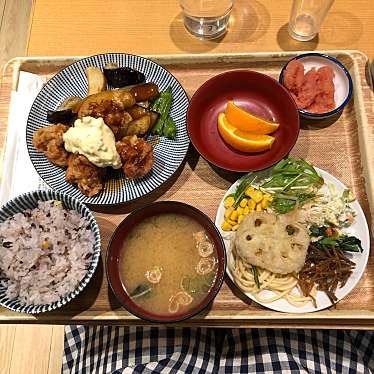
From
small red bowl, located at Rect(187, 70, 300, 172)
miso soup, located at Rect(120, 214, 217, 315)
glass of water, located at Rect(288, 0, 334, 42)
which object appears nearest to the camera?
miso soup, located at Rect(120, 214, 217, 315)

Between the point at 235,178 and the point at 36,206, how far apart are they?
90cm

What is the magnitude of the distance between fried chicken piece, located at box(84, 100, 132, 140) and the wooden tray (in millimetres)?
348

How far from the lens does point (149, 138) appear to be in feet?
6.94

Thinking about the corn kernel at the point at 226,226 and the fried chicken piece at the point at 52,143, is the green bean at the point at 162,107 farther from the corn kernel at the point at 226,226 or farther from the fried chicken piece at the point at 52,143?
the corn kernel at the point at 226,226

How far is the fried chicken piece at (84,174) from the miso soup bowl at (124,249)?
0.25 m

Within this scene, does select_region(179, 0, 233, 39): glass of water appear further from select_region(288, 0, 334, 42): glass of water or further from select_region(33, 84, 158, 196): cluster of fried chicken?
select_region(33, 84, 158, 196): cluster of fried chicken

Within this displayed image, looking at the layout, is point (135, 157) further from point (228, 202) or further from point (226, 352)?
point (226, 352)

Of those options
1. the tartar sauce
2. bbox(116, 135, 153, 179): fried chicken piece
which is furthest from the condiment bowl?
the tartar sauce

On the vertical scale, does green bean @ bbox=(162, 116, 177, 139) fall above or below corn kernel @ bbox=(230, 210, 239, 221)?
above

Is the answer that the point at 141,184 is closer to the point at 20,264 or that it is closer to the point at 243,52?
the point at 20,264

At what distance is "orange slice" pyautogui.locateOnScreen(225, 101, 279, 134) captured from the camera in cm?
200

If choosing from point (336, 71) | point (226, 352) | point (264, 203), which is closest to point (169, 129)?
point (264, 203)

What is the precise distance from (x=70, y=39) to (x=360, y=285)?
193 cm

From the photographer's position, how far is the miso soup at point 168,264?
1775mm
